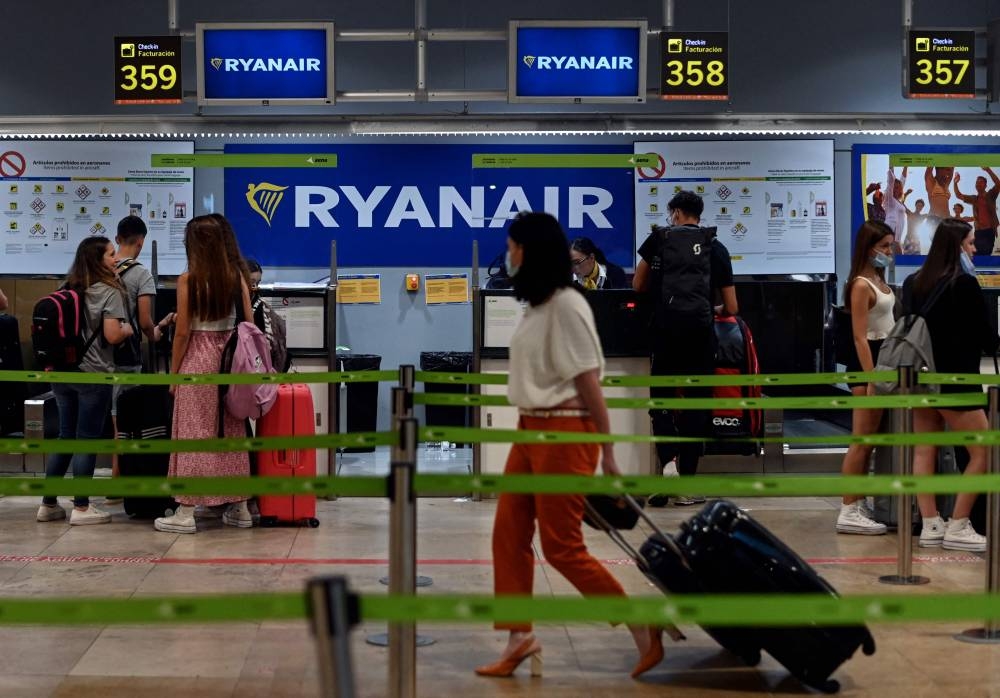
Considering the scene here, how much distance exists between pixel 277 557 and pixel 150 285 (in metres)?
1.96

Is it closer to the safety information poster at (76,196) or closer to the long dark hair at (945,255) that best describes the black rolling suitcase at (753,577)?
the long dark hair at (945,255)

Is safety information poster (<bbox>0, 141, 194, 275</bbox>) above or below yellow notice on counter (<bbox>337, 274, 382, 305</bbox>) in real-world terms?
above

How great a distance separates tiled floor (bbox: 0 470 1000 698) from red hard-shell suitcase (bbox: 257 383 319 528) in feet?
0.42

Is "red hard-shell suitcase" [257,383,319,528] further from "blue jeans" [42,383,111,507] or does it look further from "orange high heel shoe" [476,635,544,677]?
"orange high heel shoe" [476,635,544,677]

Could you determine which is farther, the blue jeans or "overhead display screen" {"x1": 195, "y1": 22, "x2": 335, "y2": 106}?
"overhead display screen" {"x1": 195, "y1": 22, "x2": 335, "y2": 106}

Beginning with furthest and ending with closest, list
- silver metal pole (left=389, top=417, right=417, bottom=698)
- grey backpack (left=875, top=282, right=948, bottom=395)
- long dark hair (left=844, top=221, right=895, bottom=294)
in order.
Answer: long dark hair (left=844, top=221, right=895, bottom=294)
grey backpack (left=875, top=282, right=948, bottom=395)
silver metal pole (left=389, top=417, right=417, bottom=698)

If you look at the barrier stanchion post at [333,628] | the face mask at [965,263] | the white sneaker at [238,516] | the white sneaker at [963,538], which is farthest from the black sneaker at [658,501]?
the barrier stanchion post at [333,628]

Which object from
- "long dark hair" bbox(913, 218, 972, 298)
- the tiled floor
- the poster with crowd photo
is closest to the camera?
the tiled floor

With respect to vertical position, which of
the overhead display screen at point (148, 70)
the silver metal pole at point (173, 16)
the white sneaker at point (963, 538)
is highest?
the silver metal pole at point (173, 16)

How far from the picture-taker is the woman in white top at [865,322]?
7039mm

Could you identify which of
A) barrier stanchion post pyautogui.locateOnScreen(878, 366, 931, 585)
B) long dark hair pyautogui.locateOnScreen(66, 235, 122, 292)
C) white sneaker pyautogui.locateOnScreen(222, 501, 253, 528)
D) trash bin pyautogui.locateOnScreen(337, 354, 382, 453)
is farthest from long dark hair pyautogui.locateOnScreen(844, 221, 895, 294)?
trash bin pyautogui.locateOnScreen(337, 354, 382, 453)

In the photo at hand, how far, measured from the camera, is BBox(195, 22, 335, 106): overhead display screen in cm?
961

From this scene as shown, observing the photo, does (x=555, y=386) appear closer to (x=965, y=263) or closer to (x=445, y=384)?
(x=965, y=263)

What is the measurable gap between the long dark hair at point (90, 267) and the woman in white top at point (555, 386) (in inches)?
139
